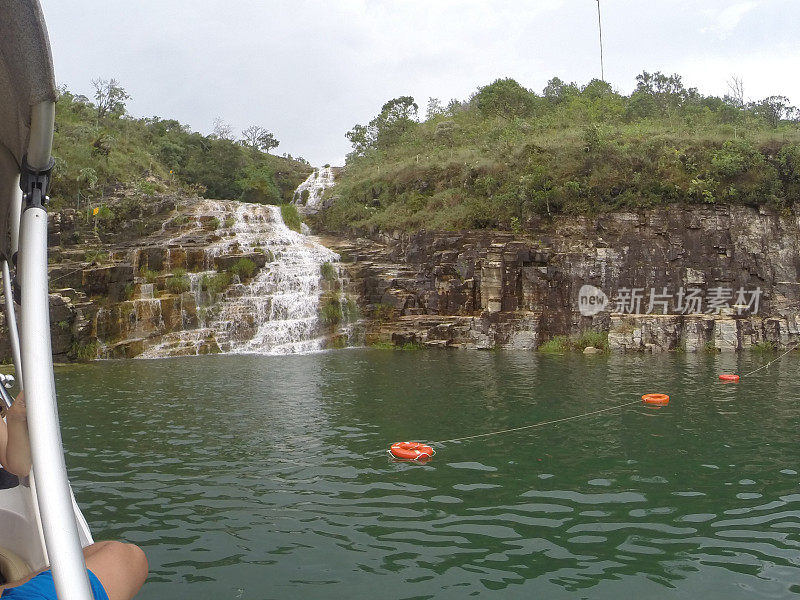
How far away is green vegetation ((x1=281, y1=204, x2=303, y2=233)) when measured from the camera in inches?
1262

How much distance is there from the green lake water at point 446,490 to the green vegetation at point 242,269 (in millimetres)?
11958

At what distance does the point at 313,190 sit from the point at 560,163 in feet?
56.9

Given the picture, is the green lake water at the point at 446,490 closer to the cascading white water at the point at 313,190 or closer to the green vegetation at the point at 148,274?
the green vegetation at the point at 148,274

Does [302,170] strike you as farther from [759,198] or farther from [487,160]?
[759,198]

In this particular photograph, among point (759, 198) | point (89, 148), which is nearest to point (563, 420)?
point (759, 198)

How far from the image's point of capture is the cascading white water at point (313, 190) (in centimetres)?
3684

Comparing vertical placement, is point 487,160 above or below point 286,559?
above

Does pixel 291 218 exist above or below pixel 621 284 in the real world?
above

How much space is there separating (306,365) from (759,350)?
1629cm

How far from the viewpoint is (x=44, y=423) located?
1.82 m

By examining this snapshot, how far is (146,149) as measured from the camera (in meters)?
40.4

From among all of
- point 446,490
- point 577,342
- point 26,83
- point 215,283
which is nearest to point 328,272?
point 215,283

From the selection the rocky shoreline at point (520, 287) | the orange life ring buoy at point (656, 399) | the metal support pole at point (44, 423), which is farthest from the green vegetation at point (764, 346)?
the metal support pole at point (44, 423)

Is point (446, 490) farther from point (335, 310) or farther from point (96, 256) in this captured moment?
point (96, 256)
